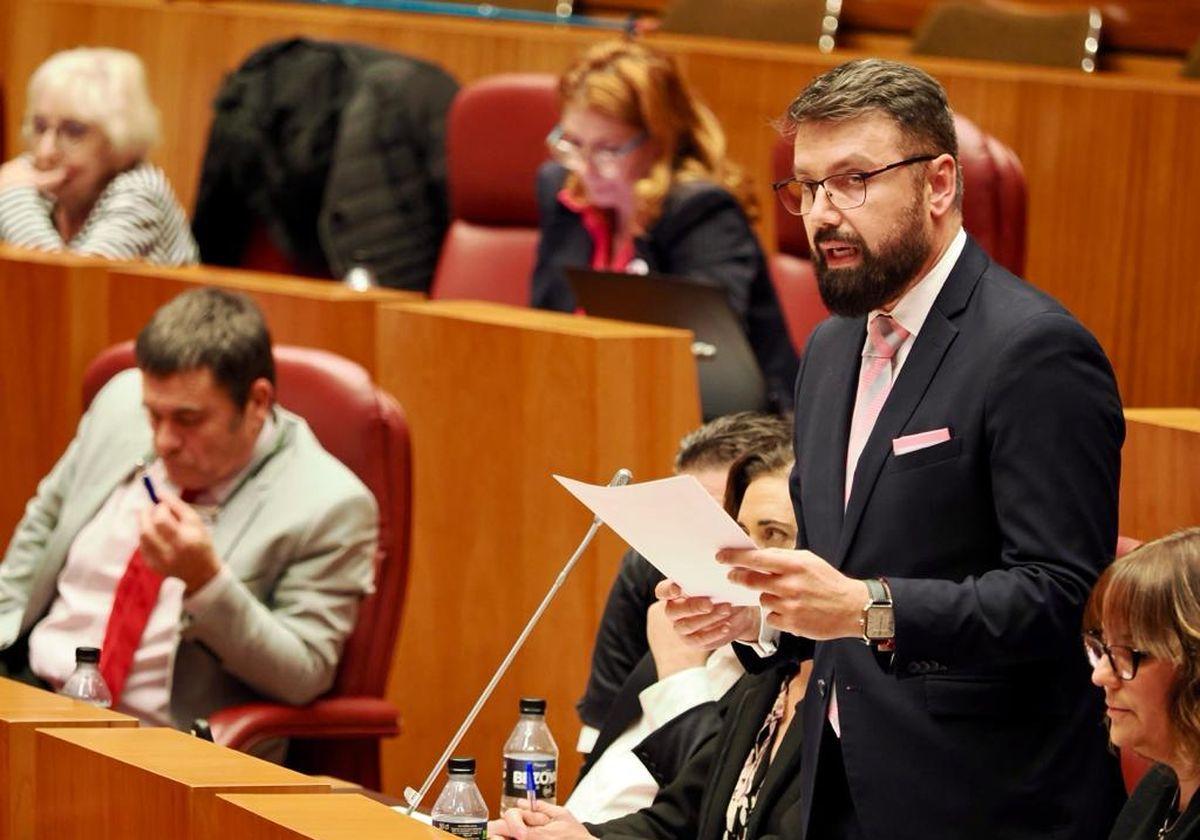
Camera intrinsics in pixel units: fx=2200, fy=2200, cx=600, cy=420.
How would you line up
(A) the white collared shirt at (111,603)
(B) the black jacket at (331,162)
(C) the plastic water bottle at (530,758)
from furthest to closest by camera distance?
(B) the black jacket at (331,162) < (A) the white collared shirt at (111,603) < (C) the plastic water bottle at (530,758)

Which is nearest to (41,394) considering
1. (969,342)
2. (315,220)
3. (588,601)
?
(588,601)

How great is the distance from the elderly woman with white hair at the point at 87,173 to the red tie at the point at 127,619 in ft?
4.33

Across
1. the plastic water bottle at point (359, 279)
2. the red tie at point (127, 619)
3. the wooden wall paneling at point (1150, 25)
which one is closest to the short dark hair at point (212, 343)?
the red tie at point (127, 619)

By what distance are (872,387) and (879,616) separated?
0.88 ft

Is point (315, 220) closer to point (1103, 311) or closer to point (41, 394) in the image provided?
point (41, 394)

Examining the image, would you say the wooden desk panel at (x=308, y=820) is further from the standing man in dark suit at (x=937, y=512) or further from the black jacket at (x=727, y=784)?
the black jacket at (x=727, y=784)

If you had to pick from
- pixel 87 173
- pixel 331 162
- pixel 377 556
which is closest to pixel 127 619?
pixel 377 556

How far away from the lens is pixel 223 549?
9.32ft

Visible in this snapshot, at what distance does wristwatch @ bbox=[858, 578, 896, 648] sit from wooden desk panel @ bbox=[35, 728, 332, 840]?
0.48 metres

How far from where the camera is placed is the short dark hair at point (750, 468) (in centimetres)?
225

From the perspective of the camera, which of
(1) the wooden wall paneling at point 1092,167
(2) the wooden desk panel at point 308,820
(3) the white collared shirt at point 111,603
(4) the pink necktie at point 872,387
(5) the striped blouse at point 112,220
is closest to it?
(2) the wooden desk panel at point 308,820

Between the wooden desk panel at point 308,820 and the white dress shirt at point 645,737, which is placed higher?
the wooden desk panel at point 308,820

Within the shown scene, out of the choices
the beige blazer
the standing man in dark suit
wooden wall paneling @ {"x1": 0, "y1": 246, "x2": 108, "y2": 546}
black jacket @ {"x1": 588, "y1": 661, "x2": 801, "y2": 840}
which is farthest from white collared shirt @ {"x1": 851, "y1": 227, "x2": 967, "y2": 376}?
wooden wall paneling @ {"x1": 0, "y1": 246, "x2": 108, "y2": 546}

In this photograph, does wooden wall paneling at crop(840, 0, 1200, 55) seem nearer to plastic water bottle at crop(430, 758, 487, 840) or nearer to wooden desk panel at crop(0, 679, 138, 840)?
plastic water bottle at crop(430, 758, 487, 840)
